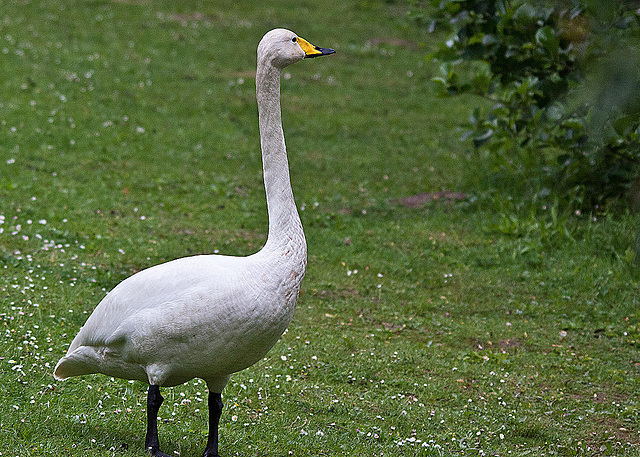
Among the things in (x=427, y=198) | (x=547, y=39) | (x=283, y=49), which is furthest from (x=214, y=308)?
(x=427, y=198)

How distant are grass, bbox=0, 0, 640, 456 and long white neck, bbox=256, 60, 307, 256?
1.58 meters

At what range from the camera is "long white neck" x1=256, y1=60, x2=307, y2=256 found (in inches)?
174

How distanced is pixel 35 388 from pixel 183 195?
611 cm

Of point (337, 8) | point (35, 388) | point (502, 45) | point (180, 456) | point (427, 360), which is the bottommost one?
point (427, 360)

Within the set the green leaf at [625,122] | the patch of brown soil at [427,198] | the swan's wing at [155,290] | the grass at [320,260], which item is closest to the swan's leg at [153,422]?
the grass at [320,260]

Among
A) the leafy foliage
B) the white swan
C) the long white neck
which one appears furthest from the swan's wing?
the leafy foliage

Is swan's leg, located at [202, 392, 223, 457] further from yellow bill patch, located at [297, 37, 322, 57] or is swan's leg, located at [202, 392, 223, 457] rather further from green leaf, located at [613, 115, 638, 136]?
green leaf, located at [613, 115, 638, 136]

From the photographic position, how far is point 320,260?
946 centimetres

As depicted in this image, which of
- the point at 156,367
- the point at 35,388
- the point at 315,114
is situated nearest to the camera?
the point at 156,367

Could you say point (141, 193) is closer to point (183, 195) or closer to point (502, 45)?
point (183, 195)

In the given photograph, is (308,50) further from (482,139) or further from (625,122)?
(482,139)

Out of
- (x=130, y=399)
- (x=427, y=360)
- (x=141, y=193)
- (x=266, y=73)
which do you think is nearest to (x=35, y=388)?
(x=130, y=399)

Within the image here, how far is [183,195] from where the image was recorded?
1126 centimetres

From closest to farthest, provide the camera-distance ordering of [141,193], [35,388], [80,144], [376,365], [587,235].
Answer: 1. [35,388]
2. [376,365]
3. [587,235]
4. [141,193]
5. [80,144]
